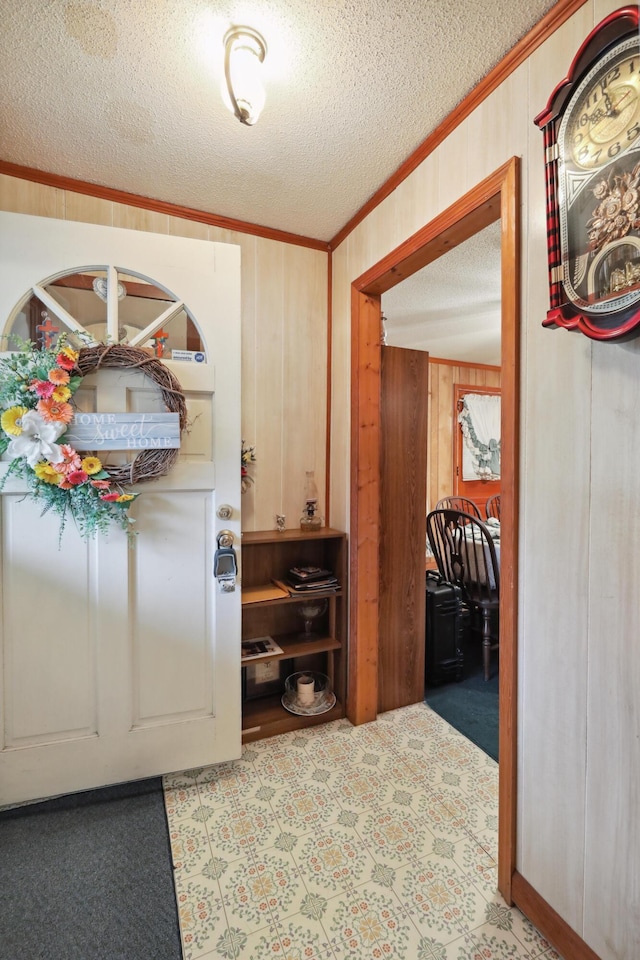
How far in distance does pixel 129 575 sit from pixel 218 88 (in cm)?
176

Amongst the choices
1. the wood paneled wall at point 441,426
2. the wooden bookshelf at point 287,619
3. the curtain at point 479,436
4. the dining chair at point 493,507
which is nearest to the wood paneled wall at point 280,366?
the wooden bookshelf at point 287,619

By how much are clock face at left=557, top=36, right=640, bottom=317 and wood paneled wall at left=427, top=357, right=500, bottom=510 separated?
11.5 ft

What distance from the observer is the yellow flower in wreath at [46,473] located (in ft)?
4.82

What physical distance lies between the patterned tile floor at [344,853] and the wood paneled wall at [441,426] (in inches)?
113

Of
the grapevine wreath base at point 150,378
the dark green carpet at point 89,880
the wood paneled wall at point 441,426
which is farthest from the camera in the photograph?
the wood paneled wall at point 441,426

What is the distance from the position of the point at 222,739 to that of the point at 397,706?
0.99 m

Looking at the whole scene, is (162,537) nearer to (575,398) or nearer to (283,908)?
(283,908)

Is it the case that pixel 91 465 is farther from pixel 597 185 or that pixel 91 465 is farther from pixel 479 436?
pixel 479 436

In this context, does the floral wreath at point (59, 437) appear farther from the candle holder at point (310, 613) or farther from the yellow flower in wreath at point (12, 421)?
the candle holder at point (310, 613)

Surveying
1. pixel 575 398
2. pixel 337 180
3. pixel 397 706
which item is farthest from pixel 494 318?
pixel 397 706

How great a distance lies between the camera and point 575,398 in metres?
1.11

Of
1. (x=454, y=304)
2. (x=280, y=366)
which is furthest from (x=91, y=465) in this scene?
(x=454, y=304)

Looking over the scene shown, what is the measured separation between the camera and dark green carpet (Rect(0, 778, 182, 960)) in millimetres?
1150

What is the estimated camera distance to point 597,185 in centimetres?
98
